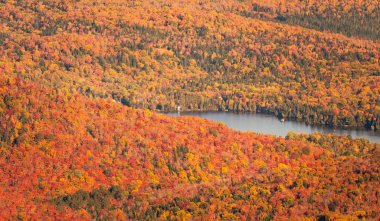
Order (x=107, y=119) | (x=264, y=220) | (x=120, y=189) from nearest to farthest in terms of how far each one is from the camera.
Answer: (x=264, y=220)
(x=120, y=189)
(x=107, y=119)

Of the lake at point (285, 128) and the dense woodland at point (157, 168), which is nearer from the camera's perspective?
the dense woodland at point (157, 168)

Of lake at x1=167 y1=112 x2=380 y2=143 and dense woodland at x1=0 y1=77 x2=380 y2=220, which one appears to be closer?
dense woodland at x1=0 y1=77 x2=380 y2=220

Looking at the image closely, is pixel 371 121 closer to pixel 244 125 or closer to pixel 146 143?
pixel 244 125

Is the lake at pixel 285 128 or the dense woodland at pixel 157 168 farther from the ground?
the dense woodland at pixel 157 168

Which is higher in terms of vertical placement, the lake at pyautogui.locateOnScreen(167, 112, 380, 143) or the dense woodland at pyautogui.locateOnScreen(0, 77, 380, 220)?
the dense woodland at pyautogui.locateOnScreen(0, 77, 380, 220)

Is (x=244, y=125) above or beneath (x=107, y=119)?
beneath

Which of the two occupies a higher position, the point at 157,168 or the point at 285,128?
the point at 157,168

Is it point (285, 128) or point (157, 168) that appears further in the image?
point (285, 128)

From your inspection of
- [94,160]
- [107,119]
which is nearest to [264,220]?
[94,160]
